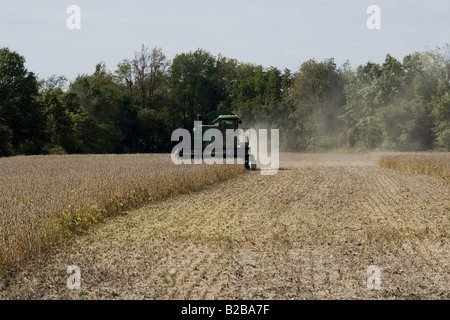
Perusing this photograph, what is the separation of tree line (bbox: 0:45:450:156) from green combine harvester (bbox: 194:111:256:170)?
23.9m

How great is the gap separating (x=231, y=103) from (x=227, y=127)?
54.3 metres

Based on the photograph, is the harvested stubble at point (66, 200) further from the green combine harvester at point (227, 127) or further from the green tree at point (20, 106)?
the green tree at point (20, 106)

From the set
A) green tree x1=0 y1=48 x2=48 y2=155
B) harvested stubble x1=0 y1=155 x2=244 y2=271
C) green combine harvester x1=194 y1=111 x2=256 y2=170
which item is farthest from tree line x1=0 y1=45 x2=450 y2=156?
harvested stubble x1=0 y1=155 x2=244 y2=271

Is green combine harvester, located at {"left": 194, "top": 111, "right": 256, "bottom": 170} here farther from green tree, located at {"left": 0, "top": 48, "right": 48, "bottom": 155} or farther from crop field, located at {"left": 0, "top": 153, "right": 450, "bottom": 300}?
green tree, located at {"left": 0, "top": 48, "right": 48, "bottom": 155}

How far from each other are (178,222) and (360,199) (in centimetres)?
651

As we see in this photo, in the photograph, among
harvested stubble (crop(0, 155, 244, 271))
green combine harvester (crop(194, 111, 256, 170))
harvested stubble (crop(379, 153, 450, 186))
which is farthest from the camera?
green combine harvester (crop(194, 111, 256, 170))

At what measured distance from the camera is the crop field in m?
7.19

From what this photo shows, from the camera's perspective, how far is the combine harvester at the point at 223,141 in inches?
1070

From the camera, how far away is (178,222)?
12.1 metres

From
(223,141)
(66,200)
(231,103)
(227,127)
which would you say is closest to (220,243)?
(66,200)

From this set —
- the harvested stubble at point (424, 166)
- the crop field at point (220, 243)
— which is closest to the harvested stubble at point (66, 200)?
the crop field at point (220, 243)

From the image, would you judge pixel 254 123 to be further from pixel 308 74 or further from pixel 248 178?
pixel 248 178

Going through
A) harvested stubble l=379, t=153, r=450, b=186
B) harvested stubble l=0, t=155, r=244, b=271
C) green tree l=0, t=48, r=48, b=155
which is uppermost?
green tree l=0, t=48, r=48, b=155

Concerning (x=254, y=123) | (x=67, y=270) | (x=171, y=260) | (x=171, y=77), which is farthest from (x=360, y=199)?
(x=171, y=77)
